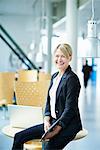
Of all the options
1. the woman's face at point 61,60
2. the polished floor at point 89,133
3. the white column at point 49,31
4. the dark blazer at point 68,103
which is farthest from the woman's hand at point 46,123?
the white column at point 49,31

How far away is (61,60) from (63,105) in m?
0.33

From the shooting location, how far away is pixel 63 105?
8.28 ft

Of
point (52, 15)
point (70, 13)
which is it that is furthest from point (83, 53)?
point (52, 15)

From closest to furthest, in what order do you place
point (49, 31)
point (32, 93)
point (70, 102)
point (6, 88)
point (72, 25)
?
point (70, 102), point (32, 93), point (6, 88), point (72, 25), point (49, 31)

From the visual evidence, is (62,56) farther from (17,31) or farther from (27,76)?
(17,31)

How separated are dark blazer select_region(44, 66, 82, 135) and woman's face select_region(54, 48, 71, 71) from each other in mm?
41

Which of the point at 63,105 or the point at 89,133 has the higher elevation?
the point at 63,105

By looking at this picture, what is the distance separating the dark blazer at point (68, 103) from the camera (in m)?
2.46

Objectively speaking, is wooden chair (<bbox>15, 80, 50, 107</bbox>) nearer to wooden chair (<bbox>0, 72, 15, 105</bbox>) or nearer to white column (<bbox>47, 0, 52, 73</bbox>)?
wooden chair (<bbox>0, 72, 15, 105</bbox>)

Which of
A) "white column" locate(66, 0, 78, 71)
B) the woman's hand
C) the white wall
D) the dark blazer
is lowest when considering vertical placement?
the woman's hand

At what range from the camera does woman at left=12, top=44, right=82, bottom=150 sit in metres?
2.47

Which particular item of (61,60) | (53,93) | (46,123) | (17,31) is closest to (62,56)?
(61,60)

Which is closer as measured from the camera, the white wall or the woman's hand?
the woman's hand

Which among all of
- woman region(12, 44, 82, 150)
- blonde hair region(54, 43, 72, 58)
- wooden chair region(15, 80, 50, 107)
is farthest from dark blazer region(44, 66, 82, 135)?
wooden chair region(15, 80, 50, 107)
